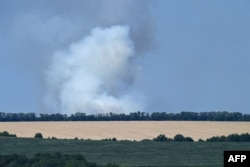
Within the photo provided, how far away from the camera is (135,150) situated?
108 meters

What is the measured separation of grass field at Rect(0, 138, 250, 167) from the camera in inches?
3740

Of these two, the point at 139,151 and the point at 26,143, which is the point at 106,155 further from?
the point at 26,143

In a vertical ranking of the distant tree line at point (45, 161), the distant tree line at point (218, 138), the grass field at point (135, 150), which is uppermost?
the distant tree line at point (218, 138)

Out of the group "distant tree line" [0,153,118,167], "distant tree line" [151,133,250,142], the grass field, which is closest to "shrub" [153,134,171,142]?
"distant tree line" [151,133,250,142]

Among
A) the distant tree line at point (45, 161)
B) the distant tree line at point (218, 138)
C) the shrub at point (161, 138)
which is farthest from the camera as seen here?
the shrub at point (161, 138)

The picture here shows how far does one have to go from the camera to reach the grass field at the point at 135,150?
95000 mm

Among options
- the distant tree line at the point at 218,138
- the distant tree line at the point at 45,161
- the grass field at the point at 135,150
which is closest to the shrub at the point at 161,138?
the distant tree line at the point at 218,138

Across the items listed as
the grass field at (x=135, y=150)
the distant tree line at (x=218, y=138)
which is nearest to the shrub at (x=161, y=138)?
the distant tree line at (x=218, y=138)

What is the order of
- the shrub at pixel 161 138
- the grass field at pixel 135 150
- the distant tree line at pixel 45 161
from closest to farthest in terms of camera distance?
the distant tree line at pixel 45 161, the grass field at pixel 135 150, the shrub at pixel 161 138

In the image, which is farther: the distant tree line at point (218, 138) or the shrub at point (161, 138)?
the shrub at point (161, 138)

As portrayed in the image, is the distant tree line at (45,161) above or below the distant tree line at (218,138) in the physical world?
below

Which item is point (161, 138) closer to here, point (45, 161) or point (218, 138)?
point (218, 138)

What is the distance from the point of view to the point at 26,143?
116 meters

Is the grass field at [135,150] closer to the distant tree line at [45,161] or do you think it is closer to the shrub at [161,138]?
the distant tree line at [45,161]
